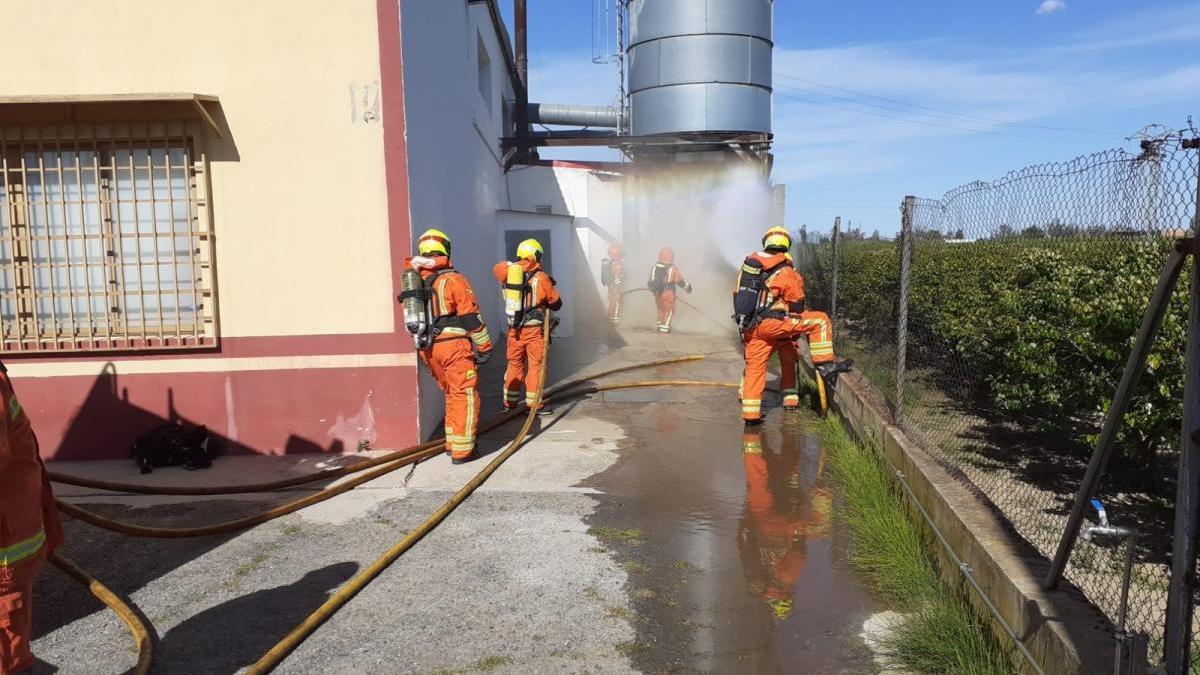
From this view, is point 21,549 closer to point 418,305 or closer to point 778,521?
point 418,305

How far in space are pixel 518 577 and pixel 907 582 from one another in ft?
6.14

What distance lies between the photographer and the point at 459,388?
19.9ft

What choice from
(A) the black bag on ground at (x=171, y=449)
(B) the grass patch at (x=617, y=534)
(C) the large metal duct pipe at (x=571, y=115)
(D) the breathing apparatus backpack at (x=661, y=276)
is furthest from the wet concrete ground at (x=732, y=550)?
(C) the large metal duct pipe at (x=571, y=115)

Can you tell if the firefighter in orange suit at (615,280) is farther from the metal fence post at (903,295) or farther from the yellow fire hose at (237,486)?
the metal fence post at (903,295)

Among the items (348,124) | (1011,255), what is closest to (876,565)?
(1011,255)

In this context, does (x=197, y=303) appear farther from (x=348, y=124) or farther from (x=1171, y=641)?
(x=1171, y=641)

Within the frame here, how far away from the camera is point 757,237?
1688 centimetres

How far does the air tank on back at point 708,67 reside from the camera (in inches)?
647

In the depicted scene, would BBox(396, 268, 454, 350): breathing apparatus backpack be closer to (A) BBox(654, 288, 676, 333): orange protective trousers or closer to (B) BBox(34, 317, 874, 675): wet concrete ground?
(B) BBox(34, 317, 874, 675): wet concrete ground

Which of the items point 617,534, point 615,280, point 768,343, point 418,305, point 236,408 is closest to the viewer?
point 617,534

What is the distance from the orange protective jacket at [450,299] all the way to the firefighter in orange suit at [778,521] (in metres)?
2.31

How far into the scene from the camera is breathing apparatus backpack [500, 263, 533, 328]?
7371 mm

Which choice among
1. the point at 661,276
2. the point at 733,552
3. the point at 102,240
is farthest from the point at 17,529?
the point at 661,276

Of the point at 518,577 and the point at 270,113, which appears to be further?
the point at 270,113
